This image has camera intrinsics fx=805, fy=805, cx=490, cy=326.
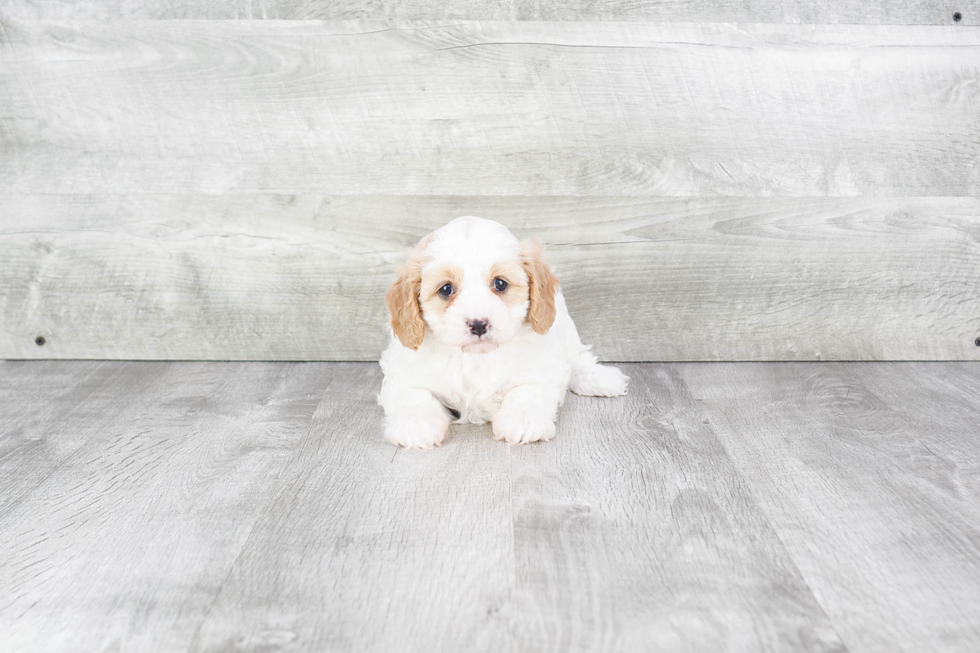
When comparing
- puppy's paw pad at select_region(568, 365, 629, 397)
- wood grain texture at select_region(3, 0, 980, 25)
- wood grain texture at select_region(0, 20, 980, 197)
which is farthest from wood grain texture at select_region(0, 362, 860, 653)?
wood grain texture at select_region(3, 0, 980, 25)

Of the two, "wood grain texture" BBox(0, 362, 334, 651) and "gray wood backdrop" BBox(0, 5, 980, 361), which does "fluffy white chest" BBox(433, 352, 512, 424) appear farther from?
"gray wood backdrop" BBox(0, 5, 980, 361)

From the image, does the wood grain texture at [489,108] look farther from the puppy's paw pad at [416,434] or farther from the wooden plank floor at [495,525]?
the puppy's paw pad at [416,434]

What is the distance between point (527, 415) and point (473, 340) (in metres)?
0.23

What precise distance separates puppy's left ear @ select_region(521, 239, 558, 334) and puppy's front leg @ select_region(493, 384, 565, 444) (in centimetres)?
16

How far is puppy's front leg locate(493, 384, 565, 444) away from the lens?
1.89 m

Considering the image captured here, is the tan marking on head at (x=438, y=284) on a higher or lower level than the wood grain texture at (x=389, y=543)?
higher

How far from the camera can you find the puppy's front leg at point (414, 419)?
1.88m

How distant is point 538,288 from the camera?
75.5 inches

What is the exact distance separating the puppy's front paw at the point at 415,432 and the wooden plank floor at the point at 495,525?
0.11 feet

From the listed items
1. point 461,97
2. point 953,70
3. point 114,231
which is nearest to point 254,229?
point 114,231

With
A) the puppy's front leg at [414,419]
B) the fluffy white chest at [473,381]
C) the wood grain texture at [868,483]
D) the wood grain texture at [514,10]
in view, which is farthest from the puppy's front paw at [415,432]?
the wood grain texture at [514,10]

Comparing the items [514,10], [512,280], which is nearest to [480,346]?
[512,280]

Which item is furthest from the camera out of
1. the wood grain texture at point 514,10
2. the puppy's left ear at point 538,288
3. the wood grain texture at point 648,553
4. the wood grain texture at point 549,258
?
the wood grain texture at point 549,258

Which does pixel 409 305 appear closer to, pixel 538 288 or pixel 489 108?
pixel 538 288
